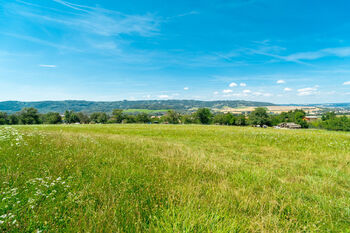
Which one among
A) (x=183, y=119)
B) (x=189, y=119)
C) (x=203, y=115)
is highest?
(x=203, y=115)

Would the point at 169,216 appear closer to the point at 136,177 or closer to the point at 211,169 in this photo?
the point at 136,177

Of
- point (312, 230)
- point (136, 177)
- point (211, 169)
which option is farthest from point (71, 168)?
point (312, 230)

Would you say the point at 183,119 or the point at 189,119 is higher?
the point at 189,119

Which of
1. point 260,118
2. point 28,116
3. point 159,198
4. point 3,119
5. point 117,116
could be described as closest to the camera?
point 159,198

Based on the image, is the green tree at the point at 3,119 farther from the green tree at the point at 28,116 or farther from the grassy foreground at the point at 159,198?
the grassy foreground at the point at 159,198

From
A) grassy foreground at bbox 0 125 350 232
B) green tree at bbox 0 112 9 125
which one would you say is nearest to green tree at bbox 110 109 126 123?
green tree at bbox 0 112 9 125

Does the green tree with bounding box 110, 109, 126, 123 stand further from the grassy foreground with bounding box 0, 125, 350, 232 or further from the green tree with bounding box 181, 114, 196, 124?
the grassy foreground with bounding box 0, 125, 350, 232

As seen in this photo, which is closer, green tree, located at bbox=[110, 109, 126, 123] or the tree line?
the tree line

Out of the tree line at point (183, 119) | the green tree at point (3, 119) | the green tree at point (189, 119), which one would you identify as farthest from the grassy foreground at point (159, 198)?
the green tree at point (3, 119)

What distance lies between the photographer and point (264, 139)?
1255 cm

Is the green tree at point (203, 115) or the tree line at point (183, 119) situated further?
the green tree at point (203, 115)

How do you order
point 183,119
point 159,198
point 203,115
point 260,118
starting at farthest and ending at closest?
point 183,119 → point 203,115 → point 260,118 → point 159,198

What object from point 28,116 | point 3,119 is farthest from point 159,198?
point 3,119

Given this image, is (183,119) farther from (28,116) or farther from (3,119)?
(3,119)
